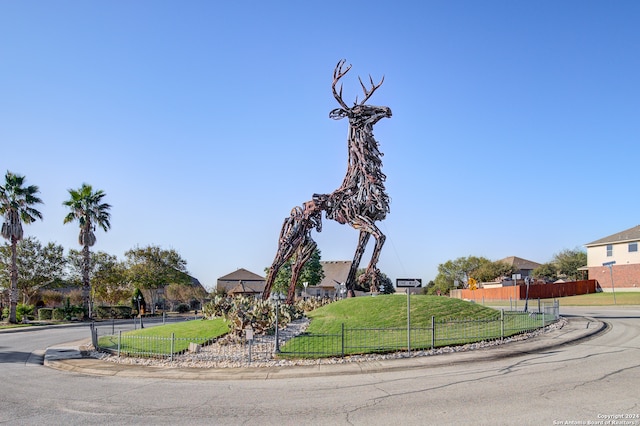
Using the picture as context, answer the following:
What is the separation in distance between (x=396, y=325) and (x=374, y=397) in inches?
380

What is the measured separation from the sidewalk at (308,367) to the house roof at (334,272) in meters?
58.7

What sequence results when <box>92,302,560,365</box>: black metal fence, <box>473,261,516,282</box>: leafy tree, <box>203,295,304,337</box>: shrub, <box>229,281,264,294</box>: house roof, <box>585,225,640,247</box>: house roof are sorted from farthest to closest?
<box>473,261,516,282</box>: leafy tree, <box>229,281,264,294</box>: house roof, <box>585,225,640,247</box>: house roof, <box>203,295,304,337</box>: shrub, <box>92,302,560,365</box>: black metal fence

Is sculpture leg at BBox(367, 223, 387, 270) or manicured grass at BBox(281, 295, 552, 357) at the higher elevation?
sculpture leg at BBox(367, 223, 387, 270)

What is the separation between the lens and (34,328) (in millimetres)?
39094

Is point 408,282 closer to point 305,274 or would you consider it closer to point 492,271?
point 305,274

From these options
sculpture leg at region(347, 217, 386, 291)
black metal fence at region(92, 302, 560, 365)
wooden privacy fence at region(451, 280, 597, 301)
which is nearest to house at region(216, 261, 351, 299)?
wooden privacy fence at region(451, 280, 597, 301)

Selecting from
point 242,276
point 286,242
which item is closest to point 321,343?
point 286,242

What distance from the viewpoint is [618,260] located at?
55500mm

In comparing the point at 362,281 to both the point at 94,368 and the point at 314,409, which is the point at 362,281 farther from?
the point at 314,409

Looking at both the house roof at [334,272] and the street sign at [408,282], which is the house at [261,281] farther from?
the street sign at [408,282]

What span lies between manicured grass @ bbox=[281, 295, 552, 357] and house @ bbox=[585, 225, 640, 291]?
37.1 m

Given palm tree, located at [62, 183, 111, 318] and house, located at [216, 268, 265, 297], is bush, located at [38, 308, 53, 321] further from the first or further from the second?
house, located at [216, 268, 265, 297]

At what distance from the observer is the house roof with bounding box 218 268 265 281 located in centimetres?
8139

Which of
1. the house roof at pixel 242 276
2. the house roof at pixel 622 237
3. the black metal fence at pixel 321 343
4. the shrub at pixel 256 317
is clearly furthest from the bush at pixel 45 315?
the house roof at pixel 622 237
